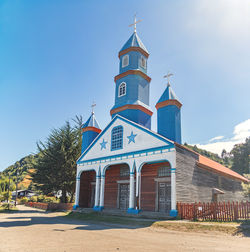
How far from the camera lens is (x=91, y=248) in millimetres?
7156

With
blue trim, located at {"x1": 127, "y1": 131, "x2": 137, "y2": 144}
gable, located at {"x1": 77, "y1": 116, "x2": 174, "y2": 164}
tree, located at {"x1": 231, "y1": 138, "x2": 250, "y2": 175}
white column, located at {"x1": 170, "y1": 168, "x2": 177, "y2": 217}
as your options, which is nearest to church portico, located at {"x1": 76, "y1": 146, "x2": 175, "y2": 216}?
gable, located at {"x1": 77, "y1": 116, "x2": 174, "y2": 164}

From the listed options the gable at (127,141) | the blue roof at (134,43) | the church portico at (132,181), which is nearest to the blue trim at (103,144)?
the gable at (127,141)

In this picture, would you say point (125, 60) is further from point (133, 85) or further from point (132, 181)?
point (132, 181)

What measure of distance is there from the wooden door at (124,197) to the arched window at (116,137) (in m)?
3.97

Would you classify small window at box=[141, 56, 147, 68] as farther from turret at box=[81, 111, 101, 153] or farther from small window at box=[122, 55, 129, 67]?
turret at box=[81, 111, 101, 153]

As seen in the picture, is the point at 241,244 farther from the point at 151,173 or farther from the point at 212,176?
the point at 212,176

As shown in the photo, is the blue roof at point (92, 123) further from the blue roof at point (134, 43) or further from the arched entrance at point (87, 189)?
the blue roof at point (134, 43)

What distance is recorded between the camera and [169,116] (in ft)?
67.0

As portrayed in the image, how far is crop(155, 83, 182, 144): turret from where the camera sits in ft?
65.5

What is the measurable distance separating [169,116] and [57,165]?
15065 mm

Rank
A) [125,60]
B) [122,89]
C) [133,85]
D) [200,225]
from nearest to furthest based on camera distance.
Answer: [200,225]
[133,85]
[122,89]
[125,60]

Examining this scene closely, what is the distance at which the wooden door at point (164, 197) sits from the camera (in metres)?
17.4

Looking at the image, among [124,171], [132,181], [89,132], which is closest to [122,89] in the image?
[89,132]

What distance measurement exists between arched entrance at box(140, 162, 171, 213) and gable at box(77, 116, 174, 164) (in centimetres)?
233
